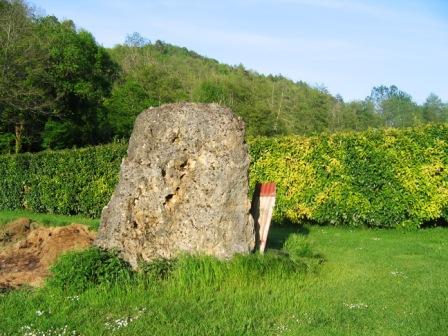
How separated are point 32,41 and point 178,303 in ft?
115

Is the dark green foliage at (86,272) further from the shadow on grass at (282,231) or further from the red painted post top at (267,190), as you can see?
the shadow on grass at (282,231)

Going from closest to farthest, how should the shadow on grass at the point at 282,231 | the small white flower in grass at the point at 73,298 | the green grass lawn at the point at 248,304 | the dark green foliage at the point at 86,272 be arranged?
the green grass lawn at the point at 248,304, the small white flower in grass at the point at 73,298, the dark green foliage at the point at 86,272, the shadow on grass at the point at 282,231

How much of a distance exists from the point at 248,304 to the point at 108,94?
5479 cm

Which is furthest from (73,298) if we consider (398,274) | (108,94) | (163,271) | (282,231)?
(108,94)

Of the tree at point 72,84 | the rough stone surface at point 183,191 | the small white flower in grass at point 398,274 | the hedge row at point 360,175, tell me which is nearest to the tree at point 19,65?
the tree at point 72,84

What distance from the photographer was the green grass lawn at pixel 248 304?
6008mm

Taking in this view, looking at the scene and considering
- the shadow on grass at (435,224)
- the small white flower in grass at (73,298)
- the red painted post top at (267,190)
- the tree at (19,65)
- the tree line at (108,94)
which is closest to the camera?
the small white flower in grass at (73,298)

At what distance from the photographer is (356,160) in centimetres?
1661

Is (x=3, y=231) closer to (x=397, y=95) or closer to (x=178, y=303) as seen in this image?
(x=178, y=303)

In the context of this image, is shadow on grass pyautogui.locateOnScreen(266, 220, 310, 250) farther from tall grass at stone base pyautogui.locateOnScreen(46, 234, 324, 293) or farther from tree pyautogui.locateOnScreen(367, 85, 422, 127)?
tree pyautogui.locateOnScreen(367, 85, 422, 127)

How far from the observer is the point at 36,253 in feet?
35.8

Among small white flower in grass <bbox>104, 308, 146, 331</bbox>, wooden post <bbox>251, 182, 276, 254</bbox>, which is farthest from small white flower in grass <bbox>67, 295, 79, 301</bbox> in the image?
wooden post <bbox>251, 182, 276, 254</bbox>

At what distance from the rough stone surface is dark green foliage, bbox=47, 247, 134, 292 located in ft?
1.91

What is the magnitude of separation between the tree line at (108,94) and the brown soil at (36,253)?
11080mm
